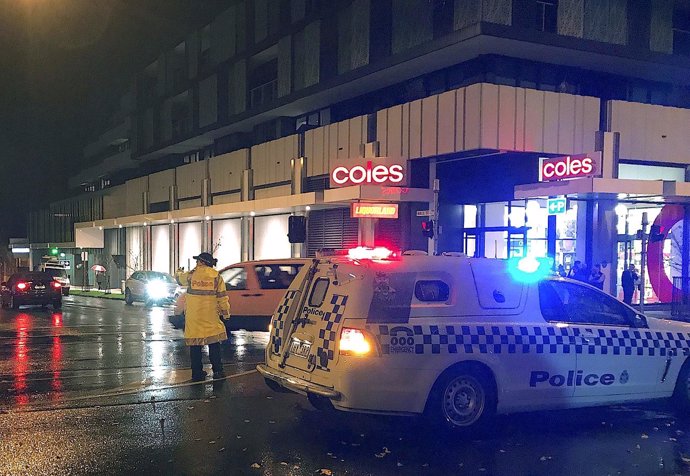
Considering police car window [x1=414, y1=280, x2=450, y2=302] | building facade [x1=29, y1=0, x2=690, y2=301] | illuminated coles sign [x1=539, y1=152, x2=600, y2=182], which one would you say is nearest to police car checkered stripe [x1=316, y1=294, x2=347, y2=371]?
police car window [x1=414, y1=280, x2=450, y2=302]

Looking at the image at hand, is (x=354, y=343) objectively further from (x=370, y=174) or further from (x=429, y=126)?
(x=370, y=174)

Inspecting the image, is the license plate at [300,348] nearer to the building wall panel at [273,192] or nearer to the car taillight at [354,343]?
the car taillight at [354,343]

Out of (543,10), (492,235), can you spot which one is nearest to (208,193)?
(492,235)

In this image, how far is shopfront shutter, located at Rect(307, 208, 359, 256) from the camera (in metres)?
25.1

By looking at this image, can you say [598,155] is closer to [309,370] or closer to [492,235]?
[492,235]

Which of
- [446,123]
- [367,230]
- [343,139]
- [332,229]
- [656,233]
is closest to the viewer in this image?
[446,123]

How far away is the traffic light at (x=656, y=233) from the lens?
1996 centimetres

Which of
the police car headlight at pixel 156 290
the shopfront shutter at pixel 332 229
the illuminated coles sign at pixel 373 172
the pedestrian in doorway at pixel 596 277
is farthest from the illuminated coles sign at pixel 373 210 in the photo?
the police car headlight at pixel 156 290

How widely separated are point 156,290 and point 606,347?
22567mm

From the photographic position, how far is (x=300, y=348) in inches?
274

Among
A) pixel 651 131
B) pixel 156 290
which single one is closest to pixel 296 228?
pixel 156 290

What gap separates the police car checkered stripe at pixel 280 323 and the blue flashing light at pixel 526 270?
7.84 feet

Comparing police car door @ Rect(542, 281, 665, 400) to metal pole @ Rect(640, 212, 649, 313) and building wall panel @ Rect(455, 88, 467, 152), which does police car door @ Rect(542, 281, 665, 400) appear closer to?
building wall panel @ Rect(455, 88, 467, 152)

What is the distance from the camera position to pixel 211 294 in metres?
9.45
